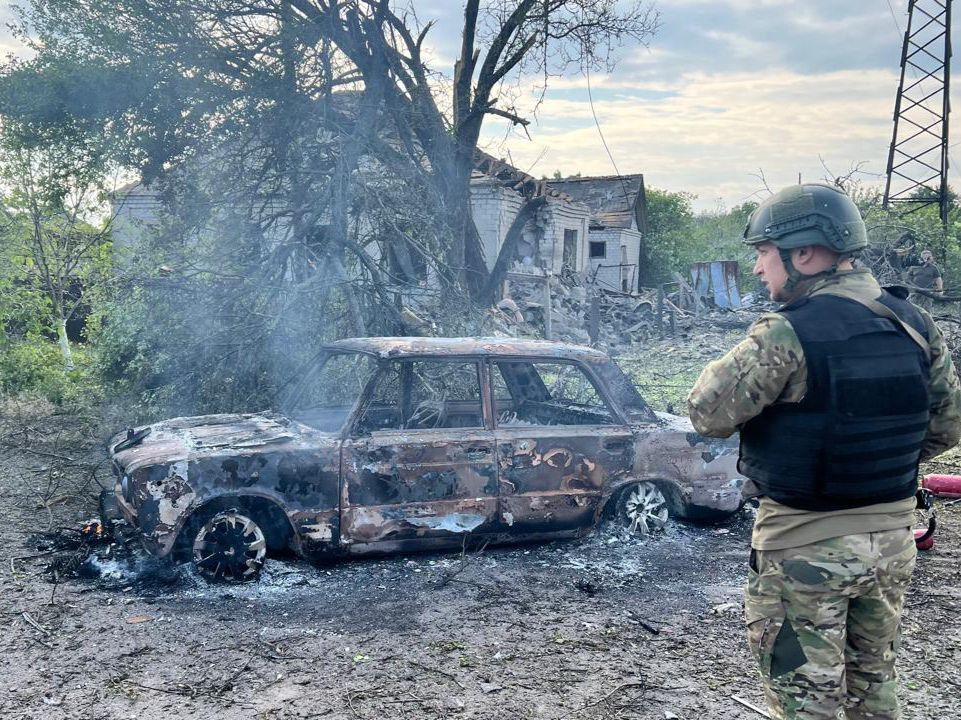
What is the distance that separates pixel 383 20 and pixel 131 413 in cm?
570

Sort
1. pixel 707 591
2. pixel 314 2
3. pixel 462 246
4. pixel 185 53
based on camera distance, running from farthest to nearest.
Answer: pixel 462 246
pixel 314 2
pixel 185 53
pixel 707 591

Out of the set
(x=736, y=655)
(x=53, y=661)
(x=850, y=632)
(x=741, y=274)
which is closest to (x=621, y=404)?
(x=736, y=655)

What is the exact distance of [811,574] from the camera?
7.64 ft

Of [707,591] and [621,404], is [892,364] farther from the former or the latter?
[621,404]

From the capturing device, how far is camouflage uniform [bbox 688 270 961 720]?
7.59 feet

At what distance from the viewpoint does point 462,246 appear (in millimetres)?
11039

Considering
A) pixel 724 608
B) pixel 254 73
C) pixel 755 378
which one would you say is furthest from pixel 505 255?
pixel 755 378

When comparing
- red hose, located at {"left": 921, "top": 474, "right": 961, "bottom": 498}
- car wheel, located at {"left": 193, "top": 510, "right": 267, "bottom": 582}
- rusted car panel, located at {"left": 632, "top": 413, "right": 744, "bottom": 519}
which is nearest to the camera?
car wheel, located at {"left": 193, "top": 510, "right": 267, "bottom": 582}

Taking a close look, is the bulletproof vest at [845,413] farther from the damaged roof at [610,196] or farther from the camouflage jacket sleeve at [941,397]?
the damaged roof at [610,196]

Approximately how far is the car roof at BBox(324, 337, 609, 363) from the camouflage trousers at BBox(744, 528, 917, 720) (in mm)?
3021

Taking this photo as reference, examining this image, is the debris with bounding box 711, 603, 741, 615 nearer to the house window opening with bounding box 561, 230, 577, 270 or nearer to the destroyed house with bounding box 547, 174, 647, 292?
the house window opening with bounding box 561, 230, 577, 270

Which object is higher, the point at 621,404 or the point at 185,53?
the point at 185,53

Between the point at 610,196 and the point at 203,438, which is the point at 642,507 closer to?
the point at 203,438

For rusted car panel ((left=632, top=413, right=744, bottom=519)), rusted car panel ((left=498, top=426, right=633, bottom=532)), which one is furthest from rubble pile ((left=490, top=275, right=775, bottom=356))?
rusted car panel ((left=498, top=426, right=633, bottom=532))
